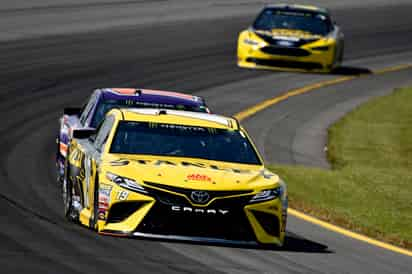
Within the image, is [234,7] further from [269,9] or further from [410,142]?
[410,142]

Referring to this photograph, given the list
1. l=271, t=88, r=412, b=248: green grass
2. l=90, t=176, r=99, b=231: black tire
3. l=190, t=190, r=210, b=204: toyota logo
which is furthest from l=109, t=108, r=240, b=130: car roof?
l=271, t=88, r=412, b=248: green grass

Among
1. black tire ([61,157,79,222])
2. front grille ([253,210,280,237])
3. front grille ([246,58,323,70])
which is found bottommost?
front grille ([246,58,323,70])

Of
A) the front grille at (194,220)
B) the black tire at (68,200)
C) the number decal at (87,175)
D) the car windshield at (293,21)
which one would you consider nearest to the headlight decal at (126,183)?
the front grille at (194,220)

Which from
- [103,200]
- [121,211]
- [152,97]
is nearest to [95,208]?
[103,200]

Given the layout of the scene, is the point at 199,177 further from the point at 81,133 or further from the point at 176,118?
the point at 81,133

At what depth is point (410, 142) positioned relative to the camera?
80.5ft

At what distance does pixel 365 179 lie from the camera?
737 inches

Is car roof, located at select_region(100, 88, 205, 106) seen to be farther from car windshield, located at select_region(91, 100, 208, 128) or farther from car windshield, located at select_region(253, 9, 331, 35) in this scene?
car windshield, located at select_region(253, 9, 331, 35)

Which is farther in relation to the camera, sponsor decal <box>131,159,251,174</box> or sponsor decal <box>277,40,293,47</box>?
sponsor decal <box>277,40,293,47</box>

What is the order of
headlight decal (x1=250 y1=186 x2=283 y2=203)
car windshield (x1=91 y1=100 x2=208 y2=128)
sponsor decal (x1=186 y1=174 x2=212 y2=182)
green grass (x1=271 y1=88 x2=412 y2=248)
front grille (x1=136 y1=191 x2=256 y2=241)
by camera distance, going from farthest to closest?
car windshield (x1=91 y1=100 x2=208 y2=128) < green grass (x1=271 y1=88 x2=412 y2=248) < headlight decal (x1=250 y1=186 x2=283 y2=203) < sponsor decal (x1=186 y1=174 x2=212 y2=182) < front grille (x1=136 y1=191 x2=256 y2=241)

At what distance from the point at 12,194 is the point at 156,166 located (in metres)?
3.12

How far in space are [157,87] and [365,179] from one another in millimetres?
10746

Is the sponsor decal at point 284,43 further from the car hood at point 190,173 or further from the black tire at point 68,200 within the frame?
the car hood at point 190,173

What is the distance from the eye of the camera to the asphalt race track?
1214 centimetres
